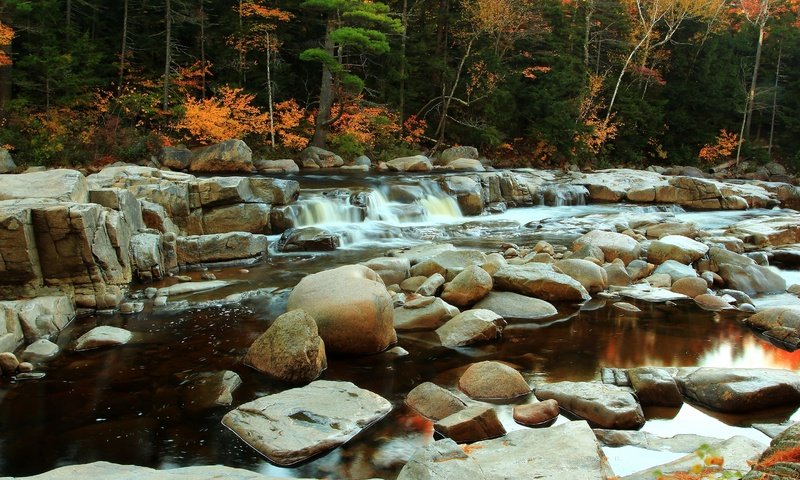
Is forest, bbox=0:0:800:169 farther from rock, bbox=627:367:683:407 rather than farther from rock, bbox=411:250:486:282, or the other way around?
rock, bbox=627:367:683:407

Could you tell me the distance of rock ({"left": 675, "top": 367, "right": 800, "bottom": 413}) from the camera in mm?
4957

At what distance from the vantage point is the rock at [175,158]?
18377 mm

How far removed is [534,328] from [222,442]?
4026 mm

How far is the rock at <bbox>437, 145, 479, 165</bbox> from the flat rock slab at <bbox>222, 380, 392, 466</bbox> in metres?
18.8

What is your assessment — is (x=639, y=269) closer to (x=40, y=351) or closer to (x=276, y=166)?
(x=40, y=351)

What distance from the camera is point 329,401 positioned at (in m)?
4.84

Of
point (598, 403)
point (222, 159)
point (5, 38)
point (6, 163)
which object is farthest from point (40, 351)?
point (5, 38)

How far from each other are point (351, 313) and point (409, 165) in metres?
15.1

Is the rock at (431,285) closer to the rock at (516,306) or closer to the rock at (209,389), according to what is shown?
the rock at (516,306)

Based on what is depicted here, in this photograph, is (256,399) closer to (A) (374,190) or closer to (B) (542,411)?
(B) (542,411)

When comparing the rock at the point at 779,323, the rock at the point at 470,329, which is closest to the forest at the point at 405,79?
the rock at the point at 470,329

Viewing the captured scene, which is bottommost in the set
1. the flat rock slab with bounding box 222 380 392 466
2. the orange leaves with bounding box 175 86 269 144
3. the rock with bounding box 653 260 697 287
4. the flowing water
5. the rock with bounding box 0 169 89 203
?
the flowing water

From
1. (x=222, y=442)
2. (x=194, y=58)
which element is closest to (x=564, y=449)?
(x=222, y=442)

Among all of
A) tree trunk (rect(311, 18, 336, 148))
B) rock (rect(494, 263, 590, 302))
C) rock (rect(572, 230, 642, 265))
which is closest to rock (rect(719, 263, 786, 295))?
rock (rect(572, 230, 642, 265))
